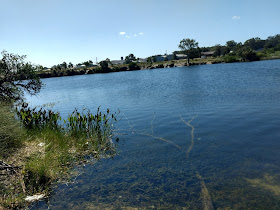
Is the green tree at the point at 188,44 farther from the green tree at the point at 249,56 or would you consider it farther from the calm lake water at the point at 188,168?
the calm lake water at the point at 188,168

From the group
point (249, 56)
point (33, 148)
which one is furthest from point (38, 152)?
point (249, 56)

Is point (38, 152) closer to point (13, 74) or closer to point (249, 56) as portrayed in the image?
point (13, 74)

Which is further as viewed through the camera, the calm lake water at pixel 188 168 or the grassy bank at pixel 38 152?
the grassy bank at pixel 38 152

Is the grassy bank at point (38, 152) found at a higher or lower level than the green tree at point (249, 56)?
lower

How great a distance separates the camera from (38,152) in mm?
11219

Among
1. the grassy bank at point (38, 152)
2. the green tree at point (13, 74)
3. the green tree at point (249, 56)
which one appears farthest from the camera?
the green tree at point (249, 56)

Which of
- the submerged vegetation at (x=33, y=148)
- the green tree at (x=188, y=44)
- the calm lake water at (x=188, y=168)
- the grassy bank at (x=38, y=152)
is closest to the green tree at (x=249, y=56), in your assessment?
the green tree at (x=188, y=44)

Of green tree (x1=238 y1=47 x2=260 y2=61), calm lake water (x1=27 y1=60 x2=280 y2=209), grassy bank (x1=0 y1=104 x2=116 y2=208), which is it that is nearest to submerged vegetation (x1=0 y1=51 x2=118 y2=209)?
grassy bank (x1=0 y1=104 x2=116 y2=208)

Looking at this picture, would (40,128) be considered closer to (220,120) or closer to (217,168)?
(217,168)

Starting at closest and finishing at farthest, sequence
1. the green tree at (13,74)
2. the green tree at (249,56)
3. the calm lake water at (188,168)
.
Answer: the calm lake water at (188,168)
the green tree at (13,74)
the green tree at (249,56)

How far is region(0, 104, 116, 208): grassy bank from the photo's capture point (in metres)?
8.62

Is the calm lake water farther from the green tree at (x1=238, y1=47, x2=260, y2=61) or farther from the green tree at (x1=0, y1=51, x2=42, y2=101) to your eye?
the green tree at (x1=238, y1=47, x2=260, y2=61)

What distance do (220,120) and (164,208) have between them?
11913 mm

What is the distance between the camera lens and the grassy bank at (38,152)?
8.62 m
